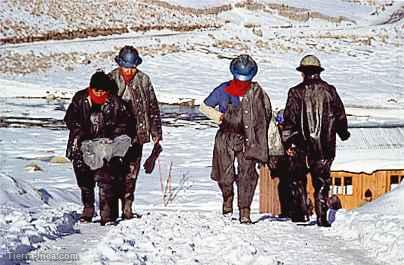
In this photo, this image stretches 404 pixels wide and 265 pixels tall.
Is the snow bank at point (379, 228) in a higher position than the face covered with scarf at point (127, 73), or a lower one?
lower

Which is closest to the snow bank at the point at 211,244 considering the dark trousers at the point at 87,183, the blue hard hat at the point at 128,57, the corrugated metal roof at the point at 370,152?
the dark trousers at the point at 87,183

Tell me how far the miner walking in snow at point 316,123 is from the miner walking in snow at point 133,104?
1021 mm

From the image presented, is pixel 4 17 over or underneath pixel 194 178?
over

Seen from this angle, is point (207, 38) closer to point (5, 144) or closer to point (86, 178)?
point (5, 144)

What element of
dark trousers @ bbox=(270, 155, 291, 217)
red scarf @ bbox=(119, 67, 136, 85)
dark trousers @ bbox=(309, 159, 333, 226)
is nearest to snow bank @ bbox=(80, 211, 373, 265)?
dark trousers @ bbox=(309, 159, 333, 226)

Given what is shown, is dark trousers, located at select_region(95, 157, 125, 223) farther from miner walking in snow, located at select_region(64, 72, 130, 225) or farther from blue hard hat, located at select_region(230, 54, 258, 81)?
blue hard hat, located at select_region(230, 54, 258, 81)

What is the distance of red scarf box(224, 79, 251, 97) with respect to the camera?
6.22 m

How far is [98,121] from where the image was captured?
603cm

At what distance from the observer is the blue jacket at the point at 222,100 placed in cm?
623

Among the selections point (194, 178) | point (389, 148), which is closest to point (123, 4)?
point (194, 178)

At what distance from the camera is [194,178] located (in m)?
13.2

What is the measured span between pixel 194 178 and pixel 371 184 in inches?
134

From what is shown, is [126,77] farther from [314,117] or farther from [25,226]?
[25,226]

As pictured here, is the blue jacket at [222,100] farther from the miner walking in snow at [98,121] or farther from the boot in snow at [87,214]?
the boot in snow at [87,214]
